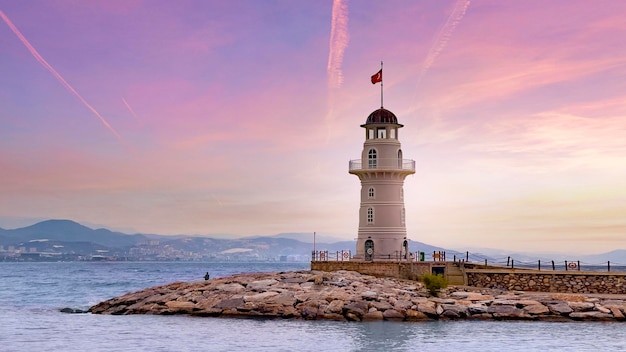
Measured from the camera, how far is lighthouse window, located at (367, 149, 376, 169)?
179ft

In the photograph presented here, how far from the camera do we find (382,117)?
55.4 m

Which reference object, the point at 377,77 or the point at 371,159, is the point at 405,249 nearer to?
the point at 371,159

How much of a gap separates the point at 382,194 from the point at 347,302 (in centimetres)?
1363

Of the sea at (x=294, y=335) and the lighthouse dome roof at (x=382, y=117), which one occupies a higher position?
the lighthouse dome roof at (x=382, y=117)

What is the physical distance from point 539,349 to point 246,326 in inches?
537

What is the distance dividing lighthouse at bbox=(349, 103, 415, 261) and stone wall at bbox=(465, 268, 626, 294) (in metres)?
6.60

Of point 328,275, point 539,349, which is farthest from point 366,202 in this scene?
point 539,349

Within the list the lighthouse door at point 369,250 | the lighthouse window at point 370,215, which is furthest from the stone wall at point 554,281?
the lighthouse window at point 370,215

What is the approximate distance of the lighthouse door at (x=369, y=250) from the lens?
178ft

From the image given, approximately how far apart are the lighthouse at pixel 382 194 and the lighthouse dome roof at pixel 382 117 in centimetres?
7

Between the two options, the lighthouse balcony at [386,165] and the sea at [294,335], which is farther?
the lighthouse balcony at [386,165]

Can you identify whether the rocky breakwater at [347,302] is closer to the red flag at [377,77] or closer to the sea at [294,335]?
the sea at [294,335]

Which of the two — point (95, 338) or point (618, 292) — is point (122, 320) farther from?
point (618, 292)

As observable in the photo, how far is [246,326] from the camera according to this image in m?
39.2
